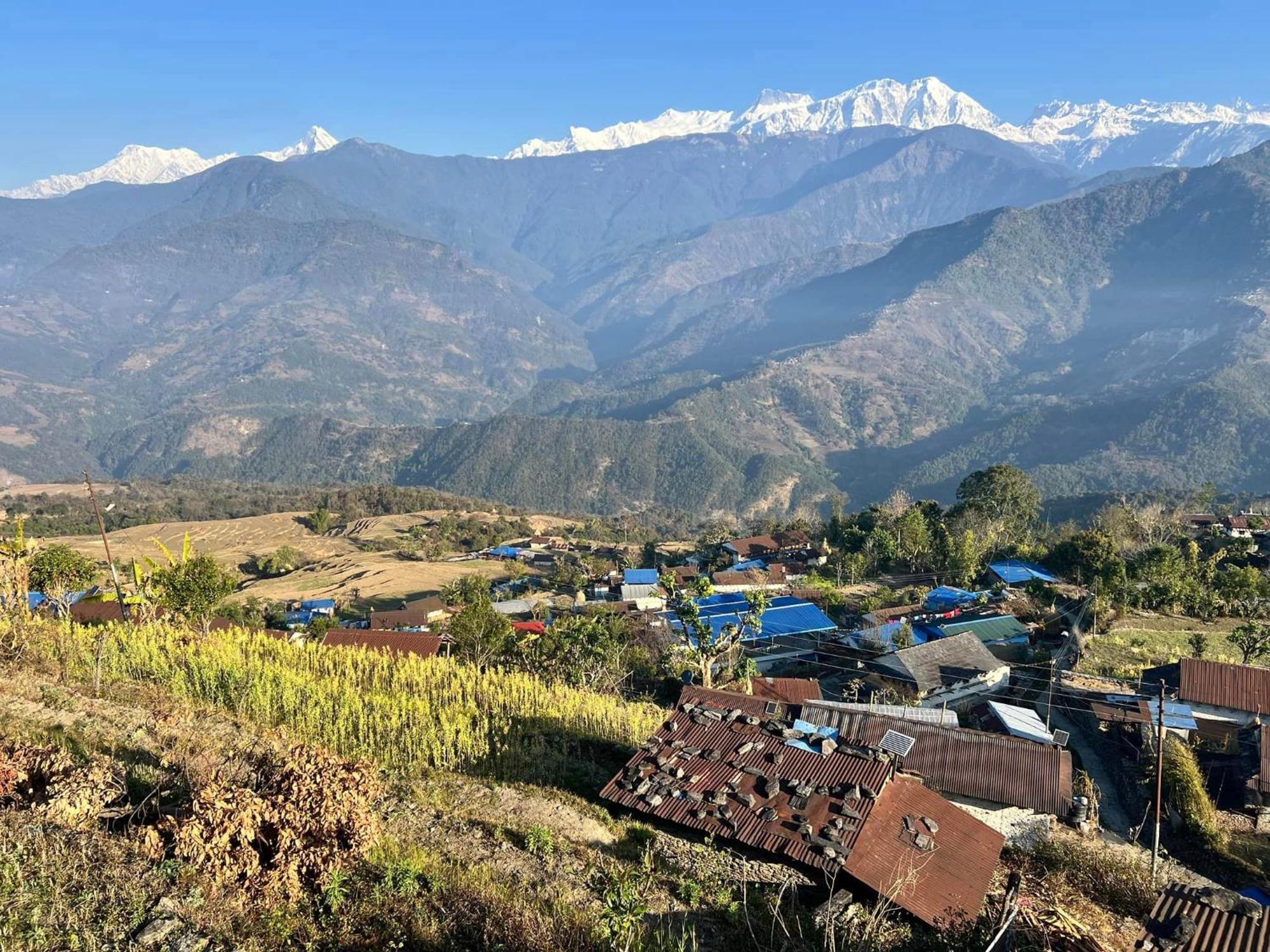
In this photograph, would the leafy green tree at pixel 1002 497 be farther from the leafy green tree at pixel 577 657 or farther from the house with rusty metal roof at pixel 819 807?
A: the house with rusty metal roof at pixel 819 807

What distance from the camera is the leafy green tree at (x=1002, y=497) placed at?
6462 centimetres

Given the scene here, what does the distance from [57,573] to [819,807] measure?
1178 inches

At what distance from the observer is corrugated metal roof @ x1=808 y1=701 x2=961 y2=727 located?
2595 centimetres

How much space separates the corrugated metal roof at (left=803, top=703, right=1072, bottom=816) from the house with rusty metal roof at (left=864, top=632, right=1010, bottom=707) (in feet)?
34.9

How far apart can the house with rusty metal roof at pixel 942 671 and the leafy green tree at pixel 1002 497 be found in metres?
31.7

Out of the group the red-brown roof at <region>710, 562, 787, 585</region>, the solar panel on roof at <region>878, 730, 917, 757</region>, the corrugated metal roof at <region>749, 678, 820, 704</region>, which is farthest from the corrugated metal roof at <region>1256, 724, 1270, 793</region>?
the red-brown roof at <region>710, 562, 787, 585</region>

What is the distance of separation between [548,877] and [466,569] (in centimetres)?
6428

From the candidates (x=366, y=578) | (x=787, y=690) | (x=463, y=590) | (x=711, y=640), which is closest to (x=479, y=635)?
(x=711, y=640)

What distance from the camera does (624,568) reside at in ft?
235

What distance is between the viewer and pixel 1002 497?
64812 millimetres

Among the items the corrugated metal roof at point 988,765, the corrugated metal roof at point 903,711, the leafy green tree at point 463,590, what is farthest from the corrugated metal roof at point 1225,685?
the leafy green tree at point 463,590

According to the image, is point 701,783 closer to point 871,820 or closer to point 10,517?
point 871,820

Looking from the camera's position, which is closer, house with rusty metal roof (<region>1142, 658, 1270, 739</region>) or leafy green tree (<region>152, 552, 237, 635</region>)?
leafy green tree (<region>152, 552, 237, 635</region>)

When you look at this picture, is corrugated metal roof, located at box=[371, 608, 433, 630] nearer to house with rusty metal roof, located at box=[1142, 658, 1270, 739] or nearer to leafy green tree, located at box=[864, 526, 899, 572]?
house with rusty metal roof, located at box=[1142, 658, 1270, 739]
